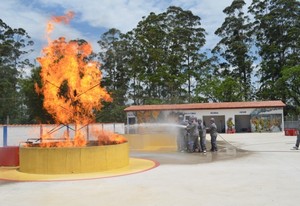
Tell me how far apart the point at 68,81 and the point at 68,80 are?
0.04m

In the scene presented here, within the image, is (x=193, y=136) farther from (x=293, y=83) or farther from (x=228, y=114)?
(x=293, y=83)

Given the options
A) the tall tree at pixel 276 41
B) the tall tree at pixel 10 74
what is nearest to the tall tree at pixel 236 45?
the tall tree at pixel 276 41

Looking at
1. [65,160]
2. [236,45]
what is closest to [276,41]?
[236,45]

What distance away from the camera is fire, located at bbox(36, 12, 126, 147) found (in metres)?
12.8

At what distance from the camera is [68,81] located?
12.9m

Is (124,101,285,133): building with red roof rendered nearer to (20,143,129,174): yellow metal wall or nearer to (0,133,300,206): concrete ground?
(20,143,129,174): yellow metal wall

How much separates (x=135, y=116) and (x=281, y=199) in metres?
36.7

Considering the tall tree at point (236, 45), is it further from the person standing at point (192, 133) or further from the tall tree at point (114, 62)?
the person standing at point (192, 133)

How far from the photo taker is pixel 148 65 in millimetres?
64312

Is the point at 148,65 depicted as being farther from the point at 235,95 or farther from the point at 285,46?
the point at 285,46

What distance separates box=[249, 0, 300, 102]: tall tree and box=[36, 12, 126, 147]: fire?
147 feet

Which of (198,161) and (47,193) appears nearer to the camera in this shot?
(47,193)

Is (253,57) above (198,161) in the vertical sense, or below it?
above

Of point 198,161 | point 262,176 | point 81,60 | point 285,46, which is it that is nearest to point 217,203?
point 262,176
